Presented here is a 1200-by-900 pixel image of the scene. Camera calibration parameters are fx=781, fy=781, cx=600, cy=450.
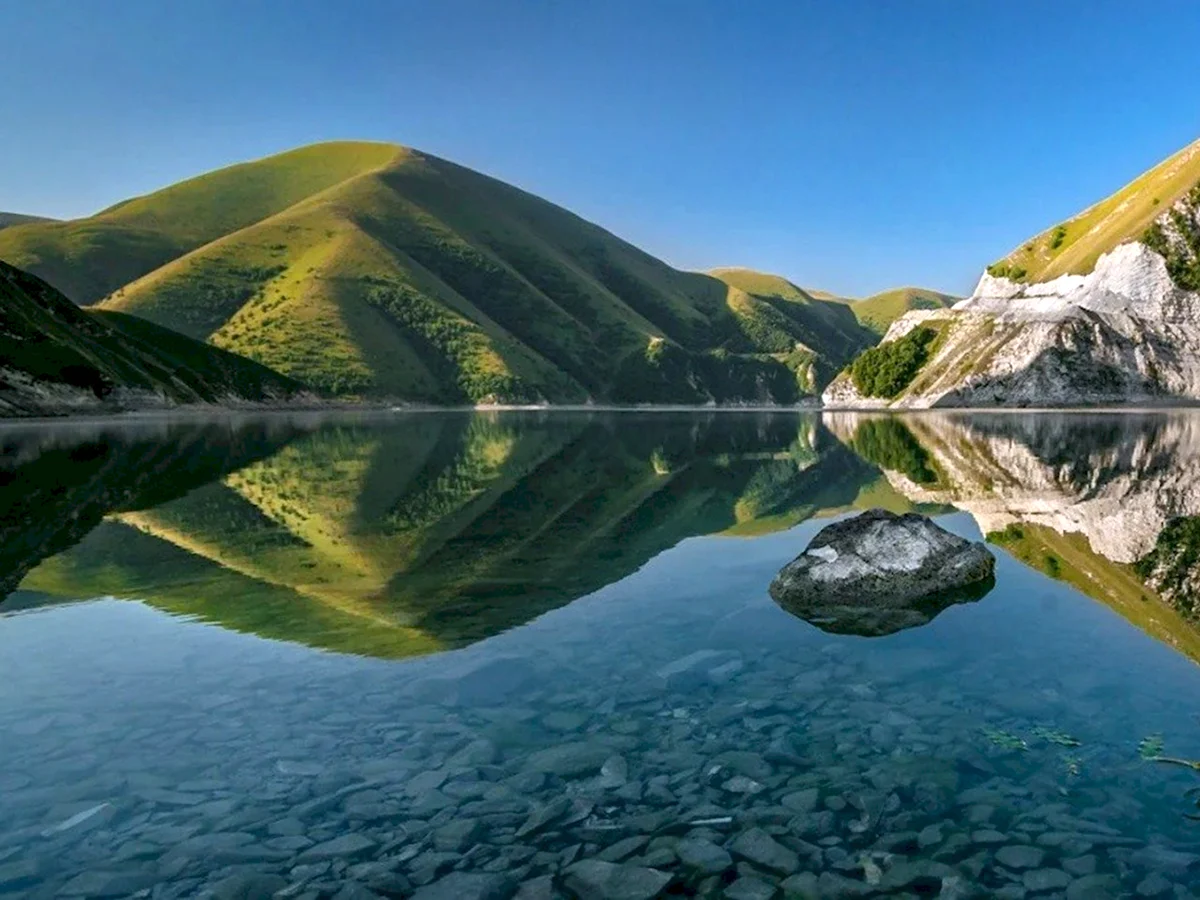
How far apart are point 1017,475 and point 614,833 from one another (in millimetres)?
47370

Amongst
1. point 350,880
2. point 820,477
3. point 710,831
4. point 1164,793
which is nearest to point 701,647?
point 710,831

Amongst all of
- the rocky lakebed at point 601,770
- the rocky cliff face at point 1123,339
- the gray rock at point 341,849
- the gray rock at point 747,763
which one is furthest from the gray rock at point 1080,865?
the rocky cliff face at point 1123,339

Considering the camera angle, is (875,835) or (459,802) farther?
(459,802)

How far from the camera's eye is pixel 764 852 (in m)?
9.53

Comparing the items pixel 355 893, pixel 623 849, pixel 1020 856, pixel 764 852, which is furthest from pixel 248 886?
A: pixel 1020 856

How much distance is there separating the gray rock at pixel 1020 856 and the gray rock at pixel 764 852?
247 cm

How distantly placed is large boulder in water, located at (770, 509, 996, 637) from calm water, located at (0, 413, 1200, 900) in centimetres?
107

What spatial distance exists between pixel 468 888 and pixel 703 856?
282 cm

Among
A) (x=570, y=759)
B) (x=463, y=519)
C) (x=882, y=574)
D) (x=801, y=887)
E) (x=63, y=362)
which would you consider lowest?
(x=801, y=887)

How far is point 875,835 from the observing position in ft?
32.3

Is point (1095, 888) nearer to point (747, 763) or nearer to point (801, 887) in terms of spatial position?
point (801, 887)

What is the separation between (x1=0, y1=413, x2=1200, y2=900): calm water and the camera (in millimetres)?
9445

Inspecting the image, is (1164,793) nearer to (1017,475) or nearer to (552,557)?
(552,557)

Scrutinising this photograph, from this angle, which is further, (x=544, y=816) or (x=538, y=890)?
(x=544, y=816)
